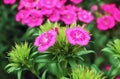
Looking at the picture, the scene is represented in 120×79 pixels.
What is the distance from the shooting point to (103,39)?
13.0 ft

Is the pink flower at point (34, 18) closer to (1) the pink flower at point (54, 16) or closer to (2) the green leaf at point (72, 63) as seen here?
(1) the pink flower at point (54, 16)

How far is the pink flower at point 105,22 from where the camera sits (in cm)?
372

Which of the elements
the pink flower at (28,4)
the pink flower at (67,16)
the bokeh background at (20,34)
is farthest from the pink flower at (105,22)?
the pink flower at (28,4)

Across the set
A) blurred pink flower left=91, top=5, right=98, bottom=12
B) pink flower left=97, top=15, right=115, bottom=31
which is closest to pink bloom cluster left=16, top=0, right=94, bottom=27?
pink flower left=97, top=15, right=115, bottom=31

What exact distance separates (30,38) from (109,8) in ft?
2.77

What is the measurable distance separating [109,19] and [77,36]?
135 centimetres

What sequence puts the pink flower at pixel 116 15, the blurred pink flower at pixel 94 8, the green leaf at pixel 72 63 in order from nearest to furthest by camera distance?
the green leaf at pixel 72 63
the pink flower at pixel 116 15
the blurred pink flower at pixel 94 8

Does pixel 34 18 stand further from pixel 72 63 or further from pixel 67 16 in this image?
pixel 72 63

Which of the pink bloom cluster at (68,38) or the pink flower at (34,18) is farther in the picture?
the pink flower at (34,18)

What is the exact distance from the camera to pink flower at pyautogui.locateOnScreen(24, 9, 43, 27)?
3242mm

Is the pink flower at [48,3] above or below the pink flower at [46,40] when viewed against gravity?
above

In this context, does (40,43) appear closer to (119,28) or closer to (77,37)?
(77,37)

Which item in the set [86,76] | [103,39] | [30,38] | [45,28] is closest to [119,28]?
[103,39]

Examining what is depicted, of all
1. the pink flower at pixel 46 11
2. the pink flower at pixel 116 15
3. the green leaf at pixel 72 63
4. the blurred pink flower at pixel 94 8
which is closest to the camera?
the green leaf at pixel 72 63
